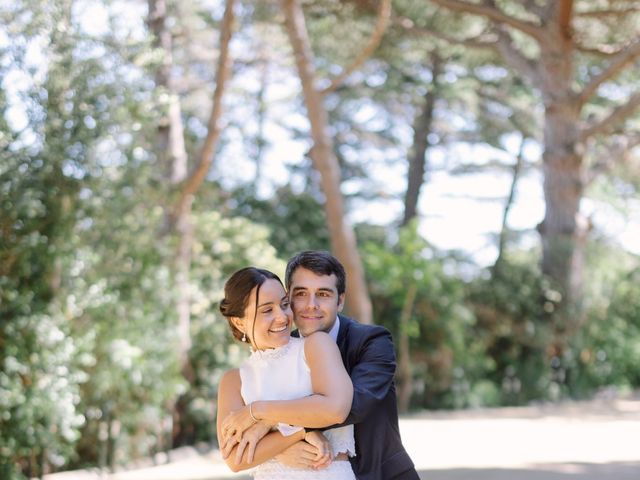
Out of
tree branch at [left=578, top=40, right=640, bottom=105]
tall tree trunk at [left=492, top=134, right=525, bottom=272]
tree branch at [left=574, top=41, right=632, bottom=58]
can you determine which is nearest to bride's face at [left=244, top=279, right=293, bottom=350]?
tree branch at [left=578, top=40, right=640, bottom=105]

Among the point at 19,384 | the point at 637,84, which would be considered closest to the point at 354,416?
the point at 19,384

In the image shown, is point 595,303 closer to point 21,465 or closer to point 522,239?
point 522,239

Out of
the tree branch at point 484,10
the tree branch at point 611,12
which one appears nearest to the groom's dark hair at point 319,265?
the tree branch at point 484,10

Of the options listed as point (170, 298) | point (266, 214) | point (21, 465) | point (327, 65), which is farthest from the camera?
point (327, 65)

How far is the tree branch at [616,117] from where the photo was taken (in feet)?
52.3

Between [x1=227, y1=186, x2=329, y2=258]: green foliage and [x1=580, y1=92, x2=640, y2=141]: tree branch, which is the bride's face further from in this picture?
[x1=580, y1=92, x2=640, y2=141]: tree branch

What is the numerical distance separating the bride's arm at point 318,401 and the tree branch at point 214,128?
8.13m

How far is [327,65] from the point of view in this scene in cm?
2267

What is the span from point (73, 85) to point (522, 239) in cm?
1992

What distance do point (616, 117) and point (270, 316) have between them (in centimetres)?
1480

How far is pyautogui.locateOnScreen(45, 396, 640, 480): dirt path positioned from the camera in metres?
8.20

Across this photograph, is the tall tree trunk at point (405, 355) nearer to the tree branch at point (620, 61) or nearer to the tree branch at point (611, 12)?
the tree branch at point (620, 61)

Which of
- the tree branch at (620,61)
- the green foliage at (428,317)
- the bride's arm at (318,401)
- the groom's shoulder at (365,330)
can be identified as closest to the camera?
the bride's arm at (318,401)

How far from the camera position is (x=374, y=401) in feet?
8.66
